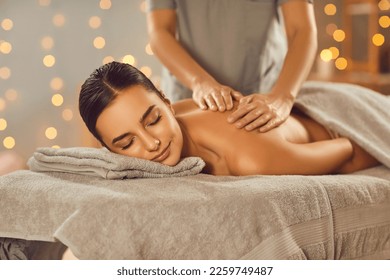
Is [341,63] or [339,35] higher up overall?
[339,35]

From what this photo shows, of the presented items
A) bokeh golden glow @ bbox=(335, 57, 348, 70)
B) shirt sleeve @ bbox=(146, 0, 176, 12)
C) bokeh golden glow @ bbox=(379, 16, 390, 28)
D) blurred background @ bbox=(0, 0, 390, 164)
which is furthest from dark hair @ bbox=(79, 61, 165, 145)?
bokeh golden glow @ bbox=(379, 16, 390, 28)

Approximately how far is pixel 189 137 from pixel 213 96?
124 mm

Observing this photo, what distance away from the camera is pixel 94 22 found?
5.94 ft

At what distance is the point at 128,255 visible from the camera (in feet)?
3.27

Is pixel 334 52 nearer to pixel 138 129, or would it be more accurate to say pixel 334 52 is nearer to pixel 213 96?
pixel 213 96

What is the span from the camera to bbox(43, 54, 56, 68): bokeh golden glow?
5.83ft

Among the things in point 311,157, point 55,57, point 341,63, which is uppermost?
point 55,57

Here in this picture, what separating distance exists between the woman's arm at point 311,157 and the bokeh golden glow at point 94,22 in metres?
0.76

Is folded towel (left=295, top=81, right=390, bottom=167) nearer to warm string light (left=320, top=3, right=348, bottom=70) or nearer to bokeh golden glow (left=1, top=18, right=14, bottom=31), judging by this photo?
bokeh golden glow (left=1, top=18, right=14, bottom=31)

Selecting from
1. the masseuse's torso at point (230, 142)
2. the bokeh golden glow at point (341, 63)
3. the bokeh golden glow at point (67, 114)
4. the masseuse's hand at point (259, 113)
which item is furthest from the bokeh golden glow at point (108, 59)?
the bokeh golden glow at point (341, 63)

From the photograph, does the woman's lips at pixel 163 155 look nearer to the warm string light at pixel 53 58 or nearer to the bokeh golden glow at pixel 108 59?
the warm string light at pixel 53 58

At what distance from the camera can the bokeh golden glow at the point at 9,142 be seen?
1.54m

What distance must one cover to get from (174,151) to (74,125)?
469 mm

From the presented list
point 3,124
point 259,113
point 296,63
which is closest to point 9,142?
point 3,124
